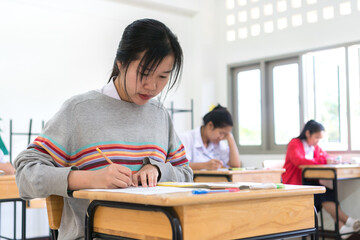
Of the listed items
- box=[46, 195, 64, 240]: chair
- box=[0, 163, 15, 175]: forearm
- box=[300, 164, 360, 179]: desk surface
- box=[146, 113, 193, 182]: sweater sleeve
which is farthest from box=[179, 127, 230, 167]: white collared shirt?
box=[46, 195, 64, 240]: chair

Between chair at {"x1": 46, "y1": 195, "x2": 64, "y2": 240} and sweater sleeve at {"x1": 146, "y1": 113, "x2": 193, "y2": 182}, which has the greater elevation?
sweater sleeve at {"x1": 146, "y1": 113, "x2": 193, "y2": 182}

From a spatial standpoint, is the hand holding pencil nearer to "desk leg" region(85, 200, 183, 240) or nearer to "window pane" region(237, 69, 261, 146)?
"desk leg" region(85, 200, 183, 240)

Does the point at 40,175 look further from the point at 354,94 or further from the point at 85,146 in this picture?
the point at 354,94

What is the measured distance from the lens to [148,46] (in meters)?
1.41

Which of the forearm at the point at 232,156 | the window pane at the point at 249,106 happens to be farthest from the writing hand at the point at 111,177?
the window pane at the point at 249,106

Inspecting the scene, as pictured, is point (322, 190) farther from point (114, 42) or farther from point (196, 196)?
point (114, 42)

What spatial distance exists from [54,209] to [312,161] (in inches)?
154

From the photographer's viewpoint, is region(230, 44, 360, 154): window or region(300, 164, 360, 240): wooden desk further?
region(230, 44, 360, 154): window

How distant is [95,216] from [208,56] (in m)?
5.41

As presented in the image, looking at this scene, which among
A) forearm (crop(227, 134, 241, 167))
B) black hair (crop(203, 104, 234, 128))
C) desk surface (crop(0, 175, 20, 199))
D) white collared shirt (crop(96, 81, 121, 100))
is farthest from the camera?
forearm (crop(227, 134, 241, 167))

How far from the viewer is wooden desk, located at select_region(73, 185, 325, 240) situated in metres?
1.09

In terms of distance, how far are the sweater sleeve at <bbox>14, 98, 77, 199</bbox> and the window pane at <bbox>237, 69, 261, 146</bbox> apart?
5007mm

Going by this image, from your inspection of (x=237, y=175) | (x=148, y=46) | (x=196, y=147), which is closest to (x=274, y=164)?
(x=196, y=147)

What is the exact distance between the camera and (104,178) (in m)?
1.31
